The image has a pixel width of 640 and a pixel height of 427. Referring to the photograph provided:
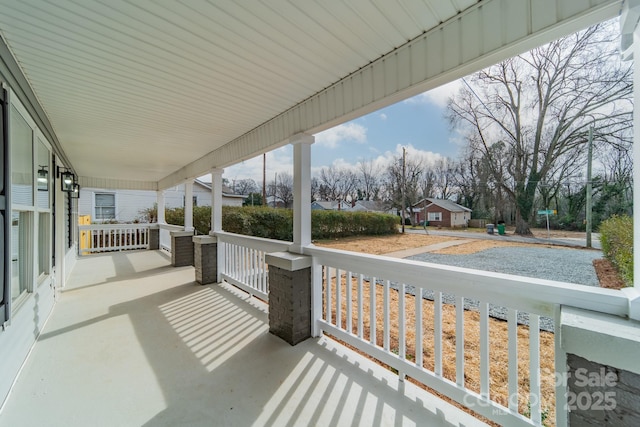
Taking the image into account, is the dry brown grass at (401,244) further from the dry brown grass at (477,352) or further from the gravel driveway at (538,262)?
the dry brown grass at (477,352)

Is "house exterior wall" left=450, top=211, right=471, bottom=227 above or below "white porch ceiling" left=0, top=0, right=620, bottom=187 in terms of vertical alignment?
below

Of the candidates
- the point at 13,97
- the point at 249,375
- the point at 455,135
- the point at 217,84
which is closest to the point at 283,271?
the point at 249,375

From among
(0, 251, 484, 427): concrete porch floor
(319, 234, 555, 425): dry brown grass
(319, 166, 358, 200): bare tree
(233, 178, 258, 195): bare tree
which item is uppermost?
(233, 178, 258, 195): bare tree

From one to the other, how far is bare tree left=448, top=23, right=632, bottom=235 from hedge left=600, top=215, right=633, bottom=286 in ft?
2.30

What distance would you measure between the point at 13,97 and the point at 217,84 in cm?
157

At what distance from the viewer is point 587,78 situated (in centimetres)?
279

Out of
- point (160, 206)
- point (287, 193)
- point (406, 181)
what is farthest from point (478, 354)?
point (160, 206)

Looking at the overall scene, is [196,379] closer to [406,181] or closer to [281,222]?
[281,222]

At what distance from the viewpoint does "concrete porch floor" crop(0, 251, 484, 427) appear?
1755 mm

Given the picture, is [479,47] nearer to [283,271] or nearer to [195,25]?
[195,25]

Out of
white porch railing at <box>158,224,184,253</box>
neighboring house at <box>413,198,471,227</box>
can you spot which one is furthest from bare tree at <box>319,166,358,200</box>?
white porch railing at <box>158,224,184,253</box>

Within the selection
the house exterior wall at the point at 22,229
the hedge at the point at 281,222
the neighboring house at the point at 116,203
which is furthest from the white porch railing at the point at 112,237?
the house exterior wall at the point at 22,229

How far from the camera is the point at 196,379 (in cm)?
216

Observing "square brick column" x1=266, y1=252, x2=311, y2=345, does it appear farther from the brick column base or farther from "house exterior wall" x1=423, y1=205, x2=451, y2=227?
the brick column base
